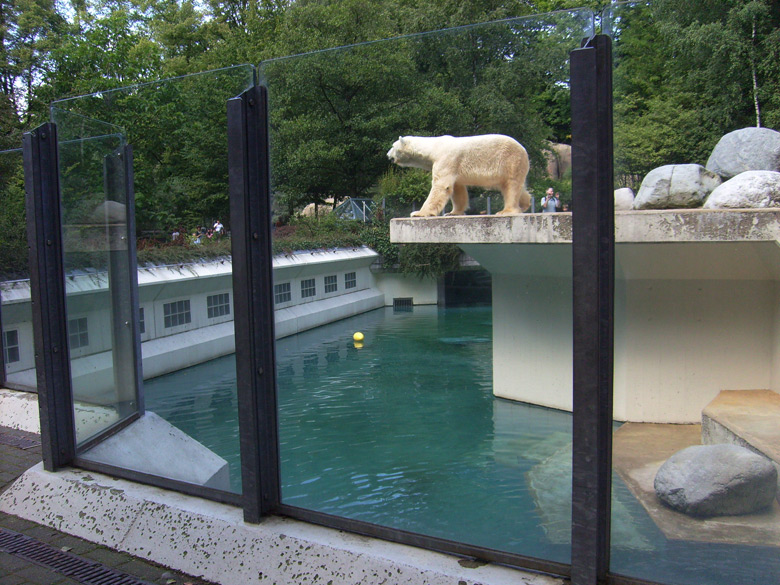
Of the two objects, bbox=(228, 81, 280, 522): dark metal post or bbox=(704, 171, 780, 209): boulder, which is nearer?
bbox=(704, 171, 780, 209): boulder

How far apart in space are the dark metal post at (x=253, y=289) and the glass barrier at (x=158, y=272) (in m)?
0.20

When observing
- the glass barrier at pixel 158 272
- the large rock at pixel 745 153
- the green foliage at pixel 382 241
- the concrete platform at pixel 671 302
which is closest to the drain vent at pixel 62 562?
the glass barrier at pixel 158 272

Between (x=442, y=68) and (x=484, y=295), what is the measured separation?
1020mm

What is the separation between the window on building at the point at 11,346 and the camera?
551 cm

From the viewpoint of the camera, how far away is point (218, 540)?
2600 mm

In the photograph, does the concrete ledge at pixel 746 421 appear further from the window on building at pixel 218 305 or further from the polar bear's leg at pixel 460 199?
the window on building at pixel 218 305

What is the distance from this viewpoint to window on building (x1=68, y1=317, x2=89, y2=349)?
3592 mm

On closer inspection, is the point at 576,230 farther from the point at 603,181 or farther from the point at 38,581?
the point at 38,581

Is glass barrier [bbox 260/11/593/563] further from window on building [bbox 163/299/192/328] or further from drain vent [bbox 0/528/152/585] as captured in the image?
drain vent [bbox 0/528/152/585]

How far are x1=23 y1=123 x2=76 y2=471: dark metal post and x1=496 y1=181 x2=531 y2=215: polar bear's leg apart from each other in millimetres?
2449

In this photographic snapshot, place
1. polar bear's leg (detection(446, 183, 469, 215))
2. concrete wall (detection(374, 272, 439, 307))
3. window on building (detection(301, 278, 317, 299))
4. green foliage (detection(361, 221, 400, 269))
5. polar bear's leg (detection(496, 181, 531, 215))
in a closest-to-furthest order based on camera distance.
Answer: polar bear's leg (detection(496, 181, 531, 215)), polar bear's leg (detection(446, 183, 469, 215)), green foliage (detection(361, 221, 400, 269)), window on building (detection(301, 278, 317, 299)), concrete wall (detection(374, 272, 439, 307))

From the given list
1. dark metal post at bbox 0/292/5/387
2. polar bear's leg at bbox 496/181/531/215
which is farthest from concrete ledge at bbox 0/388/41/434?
polar bear's leg at bbox 496/181/531/215

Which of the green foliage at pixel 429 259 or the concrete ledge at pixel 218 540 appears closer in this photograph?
the concrete ledge at pixel 218 540

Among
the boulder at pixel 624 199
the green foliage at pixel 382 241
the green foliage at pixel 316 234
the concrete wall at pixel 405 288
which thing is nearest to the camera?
the boulder at pixel 624 199
